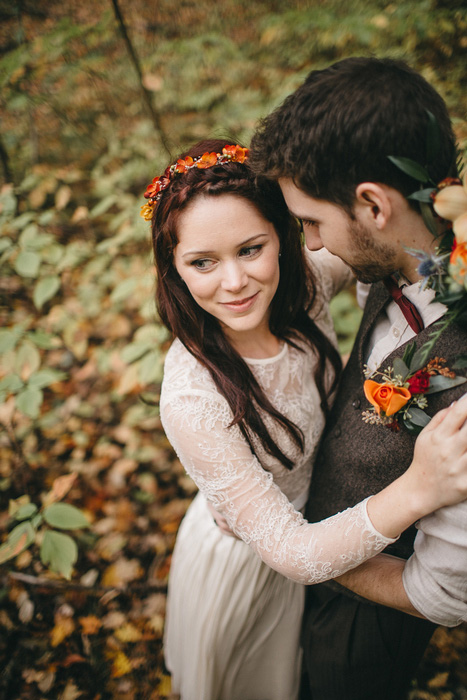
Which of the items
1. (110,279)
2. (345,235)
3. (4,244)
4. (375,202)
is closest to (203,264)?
(345,235)

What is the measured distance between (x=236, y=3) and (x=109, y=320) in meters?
4.34

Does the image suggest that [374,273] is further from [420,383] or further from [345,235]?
[420,383]

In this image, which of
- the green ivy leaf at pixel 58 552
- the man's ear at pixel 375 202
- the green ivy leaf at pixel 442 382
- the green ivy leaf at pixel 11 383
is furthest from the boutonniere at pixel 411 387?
the green ivy leaf at pixel 11 383

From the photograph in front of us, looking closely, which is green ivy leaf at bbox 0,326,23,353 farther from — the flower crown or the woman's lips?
the woman's lips

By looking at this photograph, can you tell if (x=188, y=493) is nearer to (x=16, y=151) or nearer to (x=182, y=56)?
(x=16, y=151)

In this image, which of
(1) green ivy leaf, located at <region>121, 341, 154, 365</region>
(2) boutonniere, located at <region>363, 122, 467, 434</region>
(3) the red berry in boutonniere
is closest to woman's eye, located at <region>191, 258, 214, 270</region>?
(2) boutonniere, located at <region>363, 122, 467, 434</region>

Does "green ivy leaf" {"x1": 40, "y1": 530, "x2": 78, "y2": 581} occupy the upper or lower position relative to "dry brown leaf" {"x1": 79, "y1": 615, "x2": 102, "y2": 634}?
upper

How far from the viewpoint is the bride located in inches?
51.6

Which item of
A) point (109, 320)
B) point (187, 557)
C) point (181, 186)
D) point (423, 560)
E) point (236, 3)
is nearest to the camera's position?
point (423, 560)

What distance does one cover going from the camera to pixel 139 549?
283 cm

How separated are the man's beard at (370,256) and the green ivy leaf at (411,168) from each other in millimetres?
202

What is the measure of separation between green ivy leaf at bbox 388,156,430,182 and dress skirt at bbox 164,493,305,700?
1643mm

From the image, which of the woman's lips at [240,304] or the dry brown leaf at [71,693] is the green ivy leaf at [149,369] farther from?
the dry brown leaf at [71,693]

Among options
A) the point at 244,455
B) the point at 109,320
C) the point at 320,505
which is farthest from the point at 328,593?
the point at 109,320
